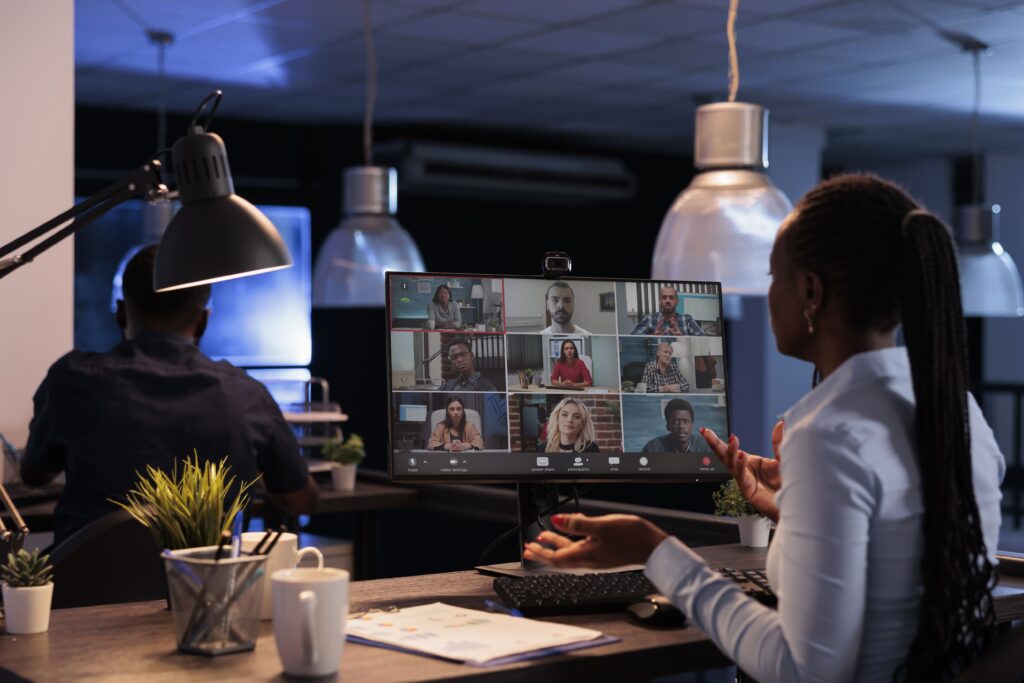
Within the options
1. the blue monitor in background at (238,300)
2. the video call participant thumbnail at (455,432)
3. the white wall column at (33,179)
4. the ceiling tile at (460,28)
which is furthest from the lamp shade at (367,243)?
the blue monitor in background at (238,300)

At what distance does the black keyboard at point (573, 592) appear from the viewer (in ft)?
6.37

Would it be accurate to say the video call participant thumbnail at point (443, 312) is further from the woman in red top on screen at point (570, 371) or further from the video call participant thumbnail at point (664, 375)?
the video call participant thumbnail at point (664, 375)

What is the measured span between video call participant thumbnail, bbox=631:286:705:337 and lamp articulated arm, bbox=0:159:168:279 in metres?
0.84

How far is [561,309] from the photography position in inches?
91.3

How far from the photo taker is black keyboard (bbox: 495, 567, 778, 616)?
1940 mm

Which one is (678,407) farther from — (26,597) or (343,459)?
(343,459)

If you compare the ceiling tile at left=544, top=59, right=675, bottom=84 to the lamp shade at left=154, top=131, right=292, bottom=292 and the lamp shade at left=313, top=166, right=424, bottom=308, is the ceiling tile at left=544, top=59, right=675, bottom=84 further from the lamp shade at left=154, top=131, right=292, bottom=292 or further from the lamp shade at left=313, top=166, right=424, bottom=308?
the lamp shade at left=154, top=131, right=292, bottom=292

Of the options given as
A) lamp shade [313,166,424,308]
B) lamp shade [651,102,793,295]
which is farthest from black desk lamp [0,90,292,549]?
lamp shade [313,166,424,308]

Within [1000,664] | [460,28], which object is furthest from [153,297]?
[460,28]

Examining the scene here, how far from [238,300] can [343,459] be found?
4089mm

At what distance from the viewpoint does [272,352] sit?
326 inches

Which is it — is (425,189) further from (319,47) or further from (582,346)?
(582,346)

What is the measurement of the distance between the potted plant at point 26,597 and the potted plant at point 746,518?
50.5 inches

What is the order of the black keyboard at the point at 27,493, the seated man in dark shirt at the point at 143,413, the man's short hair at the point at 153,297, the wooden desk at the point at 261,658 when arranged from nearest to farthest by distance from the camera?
the wooden desk at the point at 261,658, the seated man in dark shirt at the point at 143,413, the man's short hair at the point at 153,297, the black keyboard at the point at 27,493
